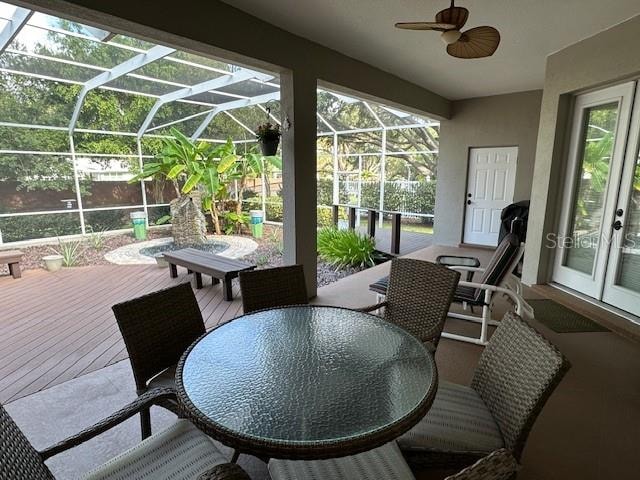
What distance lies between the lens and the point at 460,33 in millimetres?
2539

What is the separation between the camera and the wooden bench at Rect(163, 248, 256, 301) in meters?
4.14

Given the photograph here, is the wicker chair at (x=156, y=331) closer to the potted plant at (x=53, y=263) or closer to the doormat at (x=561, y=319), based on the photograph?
the doormat at (x=561, y=319)

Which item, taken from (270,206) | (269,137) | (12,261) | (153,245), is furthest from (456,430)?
(270,206)

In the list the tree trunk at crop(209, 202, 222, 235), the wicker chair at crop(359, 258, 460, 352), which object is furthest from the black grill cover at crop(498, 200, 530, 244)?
the tree trunk at crop(209, 202, 222, 235)

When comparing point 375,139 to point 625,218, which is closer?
point 625,218

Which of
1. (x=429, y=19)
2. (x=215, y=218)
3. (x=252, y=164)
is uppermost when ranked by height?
(x=429, y=19)

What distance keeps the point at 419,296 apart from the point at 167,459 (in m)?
1.70

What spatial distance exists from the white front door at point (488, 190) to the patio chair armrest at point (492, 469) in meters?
6.85

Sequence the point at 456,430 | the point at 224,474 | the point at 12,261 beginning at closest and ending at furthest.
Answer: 1. the point at 224,474
2. the point at 456,430
3. the point at 12,261

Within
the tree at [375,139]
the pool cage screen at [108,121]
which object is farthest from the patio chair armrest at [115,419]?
the tree at [375,139]

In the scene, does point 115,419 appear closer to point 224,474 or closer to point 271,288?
point 224,474

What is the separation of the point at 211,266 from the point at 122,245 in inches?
178

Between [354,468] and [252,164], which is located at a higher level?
[252,164]

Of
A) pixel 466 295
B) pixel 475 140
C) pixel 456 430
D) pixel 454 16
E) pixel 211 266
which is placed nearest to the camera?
pixel 456 430
